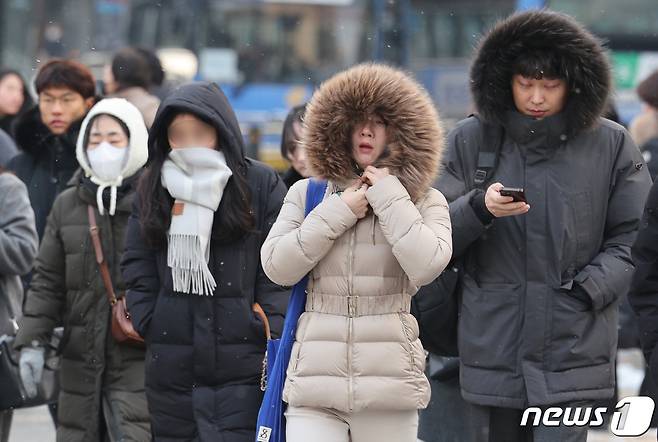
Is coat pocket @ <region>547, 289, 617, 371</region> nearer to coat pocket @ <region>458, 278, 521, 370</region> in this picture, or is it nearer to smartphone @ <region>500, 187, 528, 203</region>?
coat pocket @ <region>458, 278, 521, 370</region>

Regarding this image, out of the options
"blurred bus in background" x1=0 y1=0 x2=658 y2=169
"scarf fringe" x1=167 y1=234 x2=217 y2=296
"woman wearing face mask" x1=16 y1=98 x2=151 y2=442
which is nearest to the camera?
"scarf fringe" x1=167 y1=234 x2=217 y2=296

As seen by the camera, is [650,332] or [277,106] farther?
[277,106]

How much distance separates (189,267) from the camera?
508 centimetres

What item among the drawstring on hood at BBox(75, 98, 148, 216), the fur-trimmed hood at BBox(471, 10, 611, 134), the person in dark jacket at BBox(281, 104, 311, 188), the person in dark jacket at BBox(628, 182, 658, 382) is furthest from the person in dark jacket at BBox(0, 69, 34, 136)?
the person in dark jacket at BBox(628, 182, 658, 382)

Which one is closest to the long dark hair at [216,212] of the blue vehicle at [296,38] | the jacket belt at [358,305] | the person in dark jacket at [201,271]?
the person in dark jacket at [201,271]

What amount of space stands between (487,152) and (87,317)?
190 centimetres

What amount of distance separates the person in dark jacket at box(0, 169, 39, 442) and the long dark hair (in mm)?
1189

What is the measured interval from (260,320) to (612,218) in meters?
1.41

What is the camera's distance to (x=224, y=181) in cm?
521

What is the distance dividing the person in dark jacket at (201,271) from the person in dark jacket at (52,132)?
7.37 ft

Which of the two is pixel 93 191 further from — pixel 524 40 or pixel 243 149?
pixel 524 40

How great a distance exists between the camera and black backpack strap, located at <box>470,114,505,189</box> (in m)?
5.29

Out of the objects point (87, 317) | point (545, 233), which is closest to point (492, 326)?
point (545, 233)

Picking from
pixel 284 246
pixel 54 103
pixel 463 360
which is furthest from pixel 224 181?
pixel 54 103
